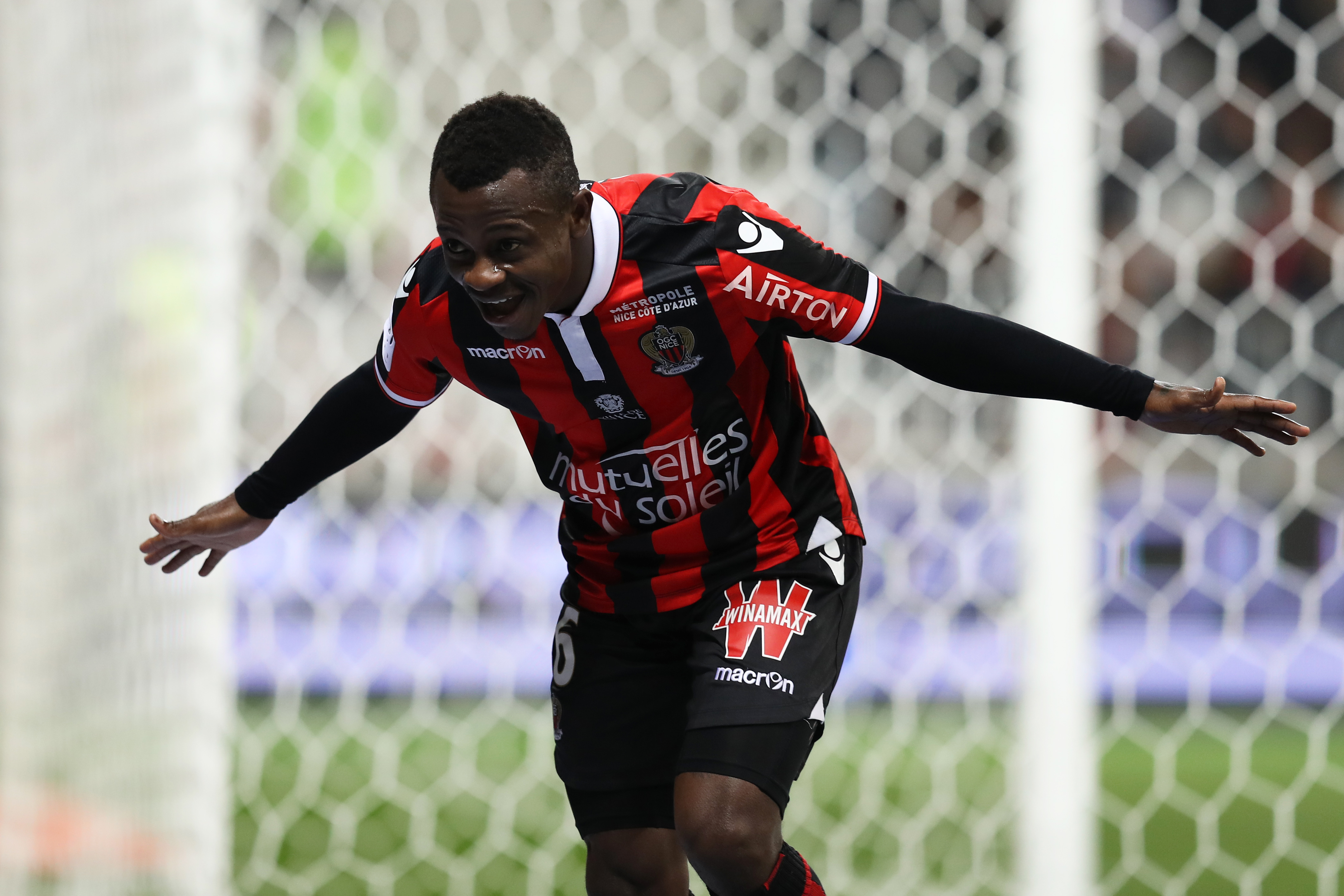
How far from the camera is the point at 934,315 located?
1.66 m

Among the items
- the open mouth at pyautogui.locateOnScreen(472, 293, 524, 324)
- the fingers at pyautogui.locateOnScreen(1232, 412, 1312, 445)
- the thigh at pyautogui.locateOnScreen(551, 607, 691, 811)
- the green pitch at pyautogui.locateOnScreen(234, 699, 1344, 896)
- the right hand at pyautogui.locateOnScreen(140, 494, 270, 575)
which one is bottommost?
the green pitch at pyautogui.locateOnScreen(234, 699, 1344, 896)

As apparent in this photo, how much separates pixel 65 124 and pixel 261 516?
1.71 meters

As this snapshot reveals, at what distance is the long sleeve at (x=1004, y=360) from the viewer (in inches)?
64.8

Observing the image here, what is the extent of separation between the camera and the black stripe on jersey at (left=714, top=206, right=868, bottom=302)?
1666 mm

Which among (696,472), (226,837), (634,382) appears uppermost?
(634,382)

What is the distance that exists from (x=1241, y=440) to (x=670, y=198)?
0.80 meters

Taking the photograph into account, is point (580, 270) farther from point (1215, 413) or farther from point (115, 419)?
point (115, 419)

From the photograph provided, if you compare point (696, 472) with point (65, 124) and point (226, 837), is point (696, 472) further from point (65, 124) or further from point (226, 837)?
point (65, 124)


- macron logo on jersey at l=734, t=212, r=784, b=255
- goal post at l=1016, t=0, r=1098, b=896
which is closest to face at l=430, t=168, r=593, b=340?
macron logo on jersey at l=734, t=212, r=784, b=255

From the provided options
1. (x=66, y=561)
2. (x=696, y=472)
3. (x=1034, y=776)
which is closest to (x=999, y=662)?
(x=1034, y=776)

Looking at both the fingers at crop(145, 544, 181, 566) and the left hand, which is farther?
the fingers at crop(145, 544, 181, 566)

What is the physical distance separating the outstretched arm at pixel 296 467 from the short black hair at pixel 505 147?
1.56 ft

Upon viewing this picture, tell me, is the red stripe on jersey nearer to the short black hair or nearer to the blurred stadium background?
the short black hair

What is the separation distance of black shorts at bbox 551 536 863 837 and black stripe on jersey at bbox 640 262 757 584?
0.13 ft
